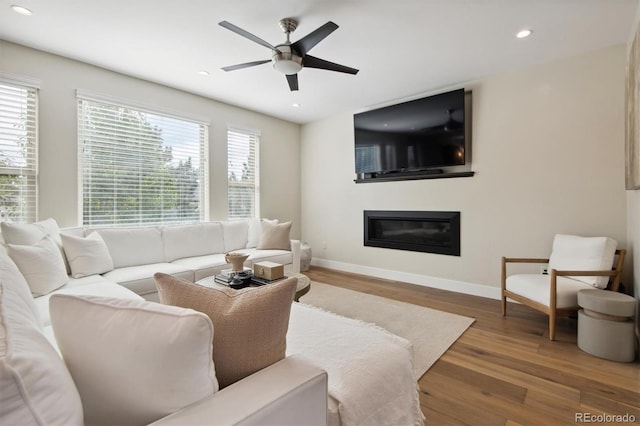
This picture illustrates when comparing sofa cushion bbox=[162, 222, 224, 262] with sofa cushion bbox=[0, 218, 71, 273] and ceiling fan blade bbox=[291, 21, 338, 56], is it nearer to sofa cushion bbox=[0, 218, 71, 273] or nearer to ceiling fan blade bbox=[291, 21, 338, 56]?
sofa cushion bbox=[0, 218, 71, 273]

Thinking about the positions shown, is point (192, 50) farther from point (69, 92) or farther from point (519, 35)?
point (519, 35)

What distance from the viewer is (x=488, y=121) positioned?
11.6ft

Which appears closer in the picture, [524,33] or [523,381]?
[523,381]

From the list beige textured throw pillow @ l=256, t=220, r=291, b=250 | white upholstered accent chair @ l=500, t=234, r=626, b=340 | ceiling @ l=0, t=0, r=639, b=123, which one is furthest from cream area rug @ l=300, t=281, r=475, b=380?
ceiling @ l=0, t=0, r=639, b=123

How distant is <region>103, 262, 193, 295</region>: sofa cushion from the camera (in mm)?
2607

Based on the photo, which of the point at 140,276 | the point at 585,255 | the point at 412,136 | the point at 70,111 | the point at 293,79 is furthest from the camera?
the point at 412,136

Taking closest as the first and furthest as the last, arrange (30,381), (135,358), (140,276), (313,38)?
(30,381) < (135,358) < (313,38) < (140,276)

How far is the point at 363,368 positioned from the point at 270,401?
0.47 meters

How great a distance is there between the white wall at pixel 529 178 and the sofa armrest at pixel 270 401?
132 inches

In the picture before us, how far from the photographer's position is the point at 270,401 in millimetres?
752

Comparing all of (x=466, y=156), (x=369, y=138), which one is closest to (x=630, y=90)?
(x=466, y=156)

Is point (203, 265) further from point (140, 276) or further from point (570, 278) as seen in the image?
point (570, 278)

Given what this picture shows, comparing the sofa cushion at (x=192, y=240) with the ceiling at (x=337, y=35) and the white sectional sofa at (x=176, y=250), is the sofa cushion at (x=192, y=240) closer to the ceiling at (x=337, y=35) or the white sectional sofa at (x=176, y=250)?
the white sectional sofa at (x=176, y=250)

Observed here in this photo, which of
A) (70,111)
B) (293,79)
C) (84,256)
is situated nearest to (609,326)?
(293,79)
